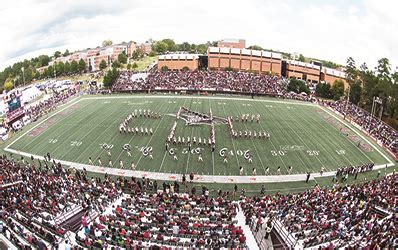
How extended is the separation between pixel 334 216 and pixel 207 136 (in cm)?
2238

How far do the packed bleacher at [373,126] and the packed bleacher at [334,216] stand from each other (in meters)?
18.3

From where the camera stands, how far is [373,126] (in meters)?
51.1

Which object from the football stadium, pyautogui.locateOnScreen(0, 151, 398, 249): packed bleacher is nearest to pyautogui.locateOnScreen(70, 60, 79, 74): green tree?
the football stadium

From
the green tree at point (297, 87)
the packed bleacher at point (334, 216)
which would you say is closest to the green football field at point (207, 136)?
the packed bleacher at point (334, 216)

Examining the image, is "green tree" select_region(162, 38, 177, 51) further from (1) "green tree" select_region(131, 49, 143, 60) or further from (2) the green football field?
(2) the green football field

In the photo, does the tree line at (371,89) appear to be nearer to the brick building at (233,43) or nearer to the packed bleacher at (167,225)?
the packed bleacher at (167,225)

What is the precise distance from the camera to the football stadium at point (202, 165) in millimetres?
21500

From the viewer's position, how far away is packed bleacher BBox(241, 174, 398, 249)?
2045 centimetres

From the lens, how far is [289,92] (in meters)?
72.2

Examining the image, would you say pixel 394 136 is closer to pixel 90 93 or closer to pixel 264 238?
pixel 264 238

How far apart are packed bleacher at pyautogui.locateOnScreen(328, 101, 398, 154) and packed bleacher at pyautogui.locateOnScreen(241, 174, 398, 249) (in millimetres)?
18256

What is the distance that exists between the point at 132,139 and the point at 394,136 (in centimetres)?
3621

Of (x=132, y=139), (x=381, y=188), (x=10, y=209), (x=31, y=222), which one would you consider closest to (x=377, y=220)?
(x=381, y=188)

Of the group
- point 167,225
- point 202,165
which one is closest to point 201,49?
point 202,165
